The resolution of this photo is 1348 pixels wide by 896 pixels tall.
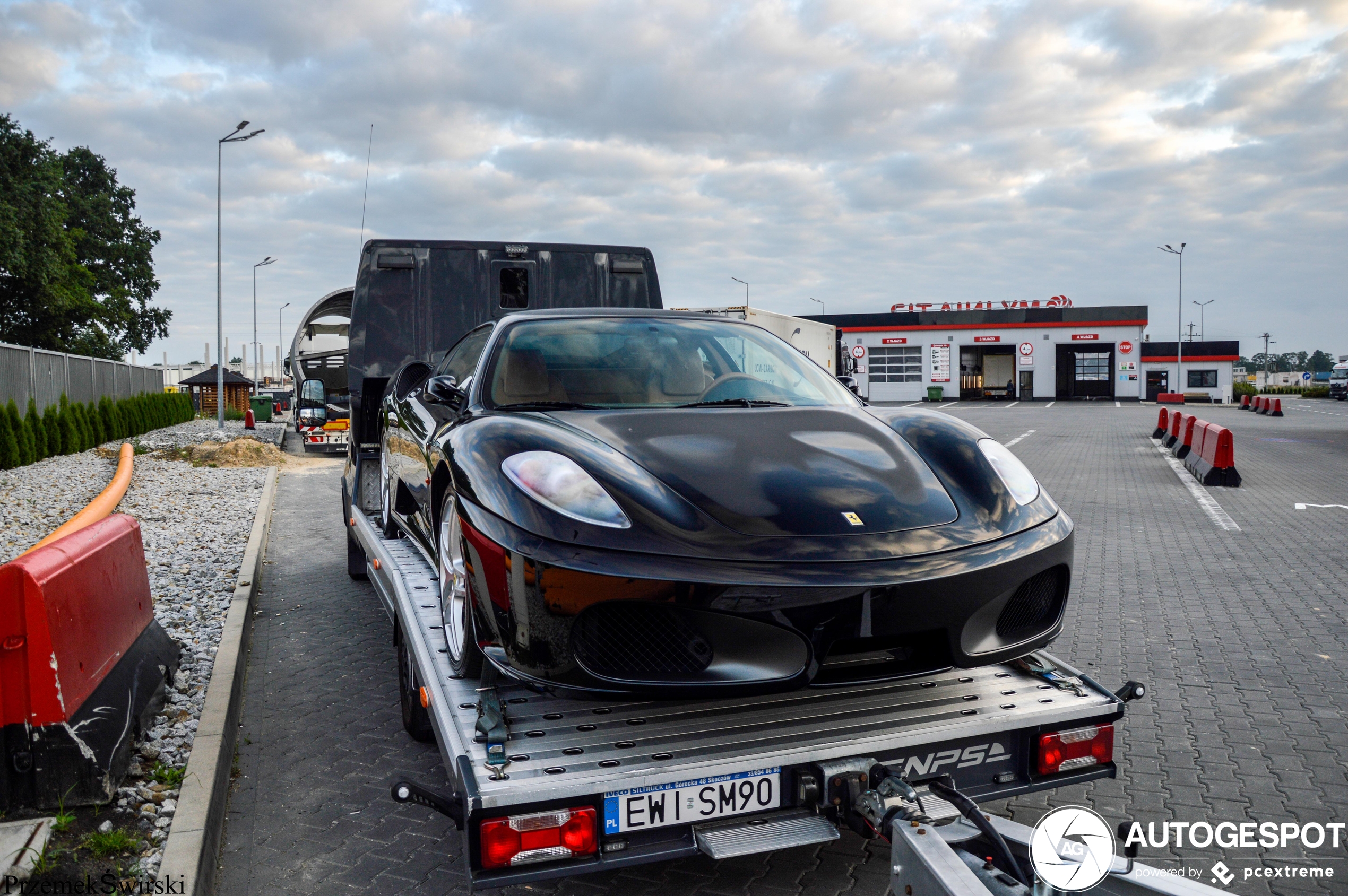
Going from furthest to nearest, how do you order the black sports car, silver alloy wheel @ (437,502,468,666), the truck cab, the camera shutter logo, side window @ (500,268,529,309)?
the truck cab
side window @ (500,268,529,309)
silver alloy wheel @ (437,502,468,666)
the black sports car
the camera shutter logo

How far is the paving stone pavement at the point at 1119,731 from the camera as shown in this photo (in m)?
3.20

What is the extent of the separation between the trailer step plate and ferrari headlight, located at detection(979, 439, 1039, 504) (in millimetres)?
1217

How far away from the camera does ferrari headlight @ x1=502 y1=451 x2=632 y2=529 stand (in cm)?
275

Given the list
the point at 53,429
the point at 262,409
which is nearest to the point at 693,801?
the point at 53,429

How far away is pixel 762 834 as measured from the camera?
2559 millimetres

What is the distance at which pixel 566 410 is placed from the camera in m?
3.62

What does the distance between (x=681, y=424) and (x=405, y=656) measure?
1739 millimetres

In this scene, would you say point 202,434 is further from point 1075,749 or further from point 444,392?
point 1075,749

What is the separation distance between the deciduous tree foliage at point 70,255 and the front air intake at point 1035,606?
46.4 m

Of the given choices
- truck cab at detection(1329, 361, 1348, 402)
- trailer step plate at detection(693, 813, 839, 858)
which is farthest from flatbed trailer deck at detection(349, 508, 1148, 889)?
truck cab at detection(1329, 361, 1348, 402)

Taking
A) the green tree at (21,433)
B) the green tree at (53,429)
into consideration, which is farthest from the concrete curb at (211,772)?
the green tree at (53,429)

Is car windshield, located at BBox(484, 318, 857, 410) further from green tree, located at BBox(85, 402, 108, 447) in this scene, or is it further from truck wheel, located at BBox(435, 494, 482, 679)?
green tree, located at BBox(85, 402, 108, 447)

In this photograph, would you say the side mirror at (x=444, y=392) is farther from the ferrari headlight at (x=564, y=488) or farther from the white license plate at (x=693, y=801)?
the white license plate at (x=693, y=801)

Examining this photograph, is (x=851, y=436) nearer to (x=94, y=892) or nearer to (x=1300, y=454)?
(x=94, y=892)
